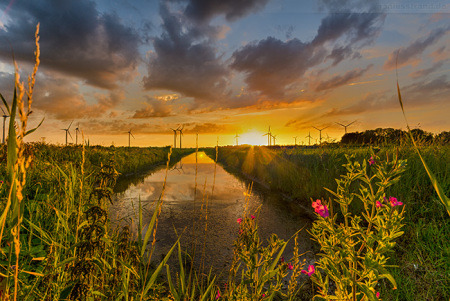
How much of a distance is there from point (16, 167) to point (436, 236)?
5.66 meters

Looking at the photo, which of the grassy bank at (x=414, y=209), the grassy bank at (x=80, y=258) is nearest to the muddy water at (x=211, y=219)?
the grassy bank at (x=80, y=258)

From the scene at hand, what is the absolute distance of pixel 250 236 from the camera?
1993 millimetres

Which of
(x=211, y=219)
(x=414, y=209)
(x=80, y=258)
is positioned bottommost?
(x=211, y=219)

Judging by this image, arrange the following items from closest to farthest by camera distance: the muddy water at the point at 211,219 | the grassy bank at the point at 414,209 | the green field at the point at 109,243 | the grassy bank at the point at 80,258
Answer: the grassy bank at the point at 80,258
the green field at the point at 109,243
the grassy bank at the point at 414,209
the muddy water at the point at 211,219

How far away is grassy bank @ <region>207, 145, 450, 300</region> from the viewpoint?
3.30 meters

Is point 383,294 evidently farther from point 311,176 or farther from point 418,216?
point 311,176

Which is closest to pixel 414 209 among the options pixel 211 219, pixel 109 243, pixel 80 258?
pixel 211 219

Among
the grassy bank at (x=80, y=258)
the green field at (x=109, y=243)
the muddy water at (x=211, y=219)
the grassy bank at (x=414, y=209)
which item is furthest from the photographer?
the muddy water at (x=211, y=219)

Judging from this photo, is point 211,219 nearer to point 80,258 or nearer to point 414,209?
point 414,209

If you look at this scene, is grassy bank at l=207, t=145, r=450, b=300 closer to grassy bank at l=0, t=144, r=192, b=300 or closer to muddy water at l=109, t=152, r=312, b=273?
muddy water at l=109, t=152, r=312, b=273

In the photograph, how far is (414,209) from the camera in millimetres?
5371

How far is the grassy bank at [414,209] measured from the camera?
330 centimetres

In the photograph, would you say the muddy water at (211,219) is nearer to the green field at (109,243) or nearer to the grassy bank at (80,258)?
the green field at (109,243)

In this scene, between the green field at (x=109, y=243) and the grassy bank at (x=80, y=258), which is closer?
the grassy bank at (x=80, y=258)
